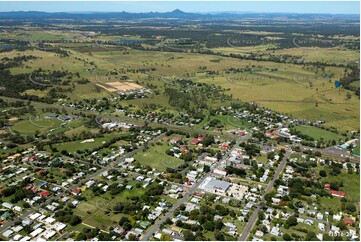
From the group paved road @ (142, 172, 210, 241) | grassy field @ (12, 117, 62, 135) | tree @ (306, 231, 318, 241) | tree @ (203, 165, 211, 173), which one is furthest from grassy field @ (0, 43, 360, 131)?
tree @ (306, 231, 318, 241)

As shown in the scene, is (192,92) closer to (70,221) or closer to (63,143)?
(63,143)

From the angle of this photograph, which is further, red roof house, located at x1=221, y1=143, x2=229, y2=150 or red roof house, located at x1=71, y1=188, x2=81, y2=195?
red roof house, located at x1=221, y1=143, x2=229, y2=150

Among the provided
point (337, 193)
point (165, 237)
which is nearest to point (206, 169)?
point (165, 237)

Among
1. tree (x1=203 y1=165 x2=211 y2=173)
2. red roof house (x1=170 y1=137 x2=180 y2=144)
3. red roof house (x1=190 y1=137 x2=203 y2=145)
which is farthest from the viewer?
red roof house (x1=170 y1=137 x2=180 y2=144)

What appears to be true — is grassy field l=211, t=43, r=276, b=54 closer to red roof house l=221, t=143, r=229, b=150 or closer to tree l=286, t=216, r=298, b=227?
red roof house l=221, t=143, r=229, b=150

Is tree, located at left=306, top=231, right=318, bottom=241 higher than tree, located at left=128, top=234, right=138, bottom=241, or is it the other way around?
tree, located at left=306, top=231, right=318, bottom=241

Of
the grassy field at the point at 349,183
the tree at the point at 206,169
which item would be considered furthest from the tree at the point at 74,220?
the grassy field at the point at 349,183

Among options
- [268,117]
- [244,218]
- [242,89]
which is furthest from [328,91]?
[244,218]
